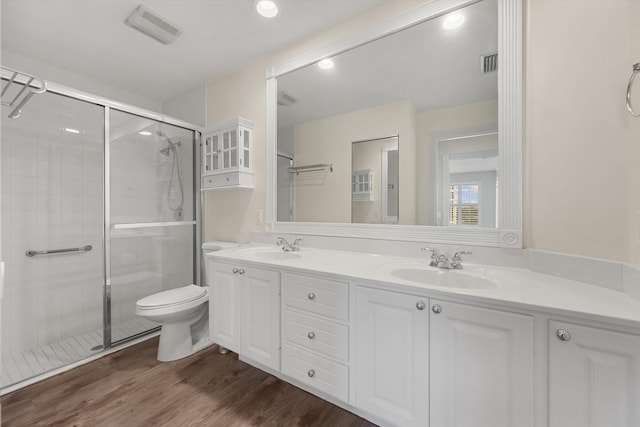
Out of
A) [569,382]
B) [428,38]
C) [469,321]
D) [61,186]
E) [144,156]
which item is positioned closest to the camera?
[569,382]

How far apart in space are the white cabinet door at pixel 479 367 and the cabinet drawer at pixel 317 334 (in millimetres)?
407

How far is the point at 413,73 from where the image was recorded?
1.64 metres

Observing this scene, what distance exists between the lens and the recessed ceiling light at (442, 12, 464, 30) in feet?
4.86

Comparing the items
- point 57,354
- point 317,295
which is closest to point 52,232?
point 57,354

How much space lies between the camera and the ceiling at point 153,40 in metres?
1.74

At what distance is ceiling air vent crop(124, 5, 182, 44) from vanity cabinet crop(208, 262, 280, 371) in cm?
170

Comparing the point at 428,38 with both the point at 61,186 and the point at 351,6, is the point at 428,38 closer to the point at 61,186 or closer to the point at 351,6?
the point at 351,6

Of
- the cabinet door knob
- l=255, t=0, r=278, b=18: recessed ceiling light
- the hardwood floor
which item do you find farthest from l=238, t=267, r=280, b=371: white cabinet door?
l=255, t=0, r=278, b=18: recessed ceiling light

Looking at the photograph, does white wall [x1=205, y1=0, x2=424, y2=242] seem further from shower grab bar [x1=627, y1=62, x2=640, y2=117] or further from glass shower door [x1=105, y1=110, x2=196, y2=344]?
shower grab bar [x1=627, y1=62, x2=640, y2=117]

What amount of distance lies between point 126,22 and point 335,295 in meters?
2.29

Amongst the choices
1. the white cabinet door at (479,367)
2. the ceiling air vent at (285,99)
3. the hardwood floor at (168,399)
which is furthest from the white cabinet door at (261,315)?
the ceiling air vent at (285,99)

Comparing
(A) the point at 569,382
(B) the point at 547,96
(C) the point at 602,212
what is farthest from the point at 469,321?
(B) the point at 547,96

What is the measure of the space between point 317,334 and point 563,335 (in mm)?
962

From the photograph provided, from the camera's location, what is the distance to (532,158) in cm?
129
